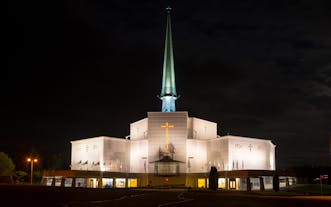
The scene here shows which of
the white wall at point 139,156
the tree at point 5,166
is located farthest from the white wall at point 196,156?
the tree at point 5,166

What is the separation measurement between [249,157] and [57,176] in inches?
1584

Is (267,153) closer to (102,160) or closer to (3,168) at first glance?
(102,160)

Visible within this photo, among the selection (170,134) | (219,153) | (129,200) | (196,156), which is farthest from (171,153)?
(129,200)

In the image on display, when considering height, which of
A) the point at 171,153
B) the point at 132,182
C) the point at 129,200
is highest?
the point at 171,153

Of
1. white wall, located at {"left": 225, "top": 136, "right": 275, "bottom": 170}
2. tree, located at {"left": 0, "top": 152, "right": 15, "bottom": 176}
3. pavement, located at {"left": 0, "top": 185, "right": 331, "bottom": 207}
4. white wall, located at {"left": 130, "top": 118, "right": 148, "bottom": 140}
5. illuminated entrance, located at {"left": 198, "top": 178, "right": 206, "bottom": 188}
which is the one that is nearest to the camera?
pavement, located at {"left": 0, "top": 185, "right": 331, "bottom": 207}

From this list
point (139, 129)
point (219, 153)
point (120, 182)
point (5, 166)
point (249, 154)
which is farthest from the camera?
point (139, 129)

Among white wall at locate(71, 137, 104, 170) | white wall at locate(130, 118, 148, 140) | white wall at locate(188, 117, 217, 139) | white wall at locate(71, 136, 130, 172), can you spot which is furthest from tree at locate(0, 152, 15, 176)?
white wall at locate(188, 117, 217, 139)

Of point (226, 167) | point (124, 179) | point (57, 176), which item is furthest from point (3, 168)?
point (226, 167)

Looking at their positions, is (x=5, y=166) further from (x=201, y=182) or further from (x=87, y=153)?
(x=201, y=182)

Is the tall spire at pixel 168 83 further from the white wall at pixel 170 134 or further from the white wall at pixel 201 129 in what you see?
the white wall at pixel 170 134

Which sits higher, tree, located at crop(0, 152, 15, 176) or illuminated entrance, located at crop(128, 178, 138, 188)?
tree, located at crop(0, 152, 15, 176)

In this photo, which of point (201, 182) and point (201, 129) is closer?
point (201, 182)

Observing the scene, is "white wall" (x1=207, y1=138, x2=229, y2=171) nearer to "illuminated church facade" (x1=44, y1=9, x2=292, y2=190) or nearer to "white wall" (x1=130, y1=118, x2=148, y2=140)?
"illuminated church facade" (x1=44, y1=9, x2=292, y2=190)

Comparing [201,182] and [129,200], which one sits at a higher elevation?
[129,200]
